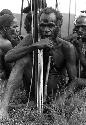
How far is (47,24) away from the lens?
442 cm

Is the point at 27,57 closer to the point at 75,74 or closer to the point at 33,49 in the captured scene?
the point at 33,49

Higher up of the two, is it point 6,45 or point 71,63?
point 6,45

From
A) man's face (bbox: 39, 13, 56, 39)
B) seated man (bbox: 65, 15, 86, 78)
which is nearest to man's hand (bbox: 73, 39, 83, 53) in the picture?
seated man (bbox: 65, 15, 86, 78)

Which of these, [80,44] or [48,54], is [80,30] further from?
[48,54]

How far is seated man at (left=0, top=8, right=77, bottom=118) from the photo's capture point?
435 cm

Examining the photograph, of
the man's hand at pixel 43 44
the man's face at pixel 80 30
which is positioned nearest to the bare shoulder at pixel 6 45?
the man's face at pixel 80 30

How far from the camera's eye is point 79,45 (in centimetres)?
521

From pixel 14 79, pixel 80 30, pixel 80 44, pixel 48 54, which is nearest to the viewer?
pixel 14 79

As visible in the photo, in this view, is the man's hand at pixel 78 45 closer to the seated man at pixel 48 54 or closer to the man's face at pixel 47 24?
the seated man at pixel 48 54

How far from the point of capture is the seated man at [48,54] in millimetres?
4352

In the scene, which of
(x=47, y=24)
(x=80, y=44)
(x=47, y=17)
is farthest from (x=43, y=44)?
(x=80, y=44)

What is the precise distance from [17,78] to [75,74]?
798mm

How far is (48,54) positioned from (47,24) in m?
0.38

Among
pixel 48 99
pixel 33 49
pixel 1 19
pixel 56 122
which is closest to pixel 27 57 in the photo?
pixel 33 49
